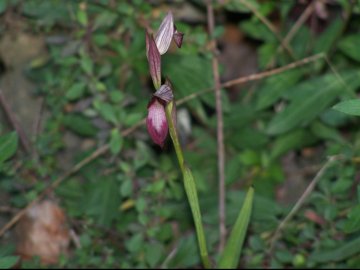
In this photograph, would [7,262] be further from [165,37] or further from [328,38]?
[328,38]

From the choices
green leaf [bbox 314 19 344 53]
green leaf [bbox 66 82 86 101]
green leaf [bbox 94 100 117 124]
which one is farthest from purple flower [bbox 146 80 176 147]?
green leaf [bbox 314 19 344 53]

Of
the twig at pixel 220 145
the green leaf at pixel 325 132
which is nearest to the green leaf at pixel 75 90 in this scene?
the twig at pixel 220 145

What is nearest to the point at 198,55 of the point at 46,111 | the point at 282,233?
the point at 46,111

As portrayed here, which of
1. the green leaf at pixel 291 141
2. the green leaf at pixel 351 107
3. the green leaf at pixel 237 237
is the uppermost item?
the green leaf at pixel 351 107

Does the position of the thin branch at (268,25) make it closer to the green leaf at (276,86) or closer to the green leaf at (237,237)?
the green leaf at (276,86)

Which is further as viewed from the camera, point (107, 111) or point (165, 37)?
point (107, 111)

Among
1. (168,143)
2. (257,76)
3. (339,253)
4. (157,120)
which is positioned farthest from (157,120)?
(168,143)
